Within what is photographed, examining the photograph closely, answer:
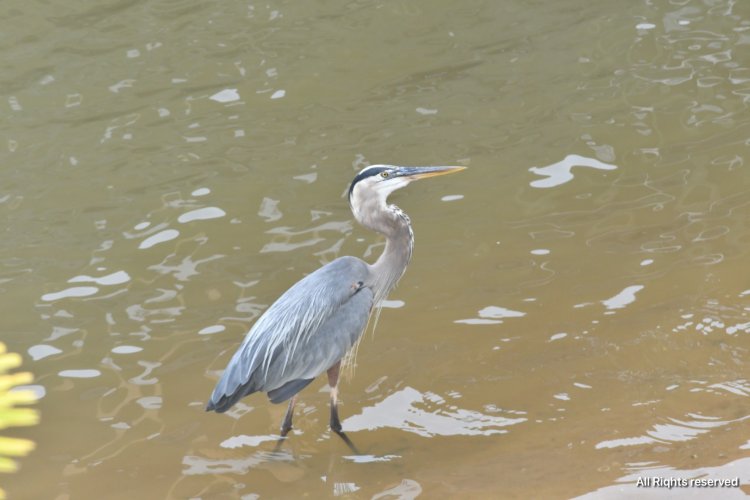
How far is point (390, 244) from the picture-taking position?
5.84 meters

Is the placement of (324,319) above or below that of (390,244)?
below

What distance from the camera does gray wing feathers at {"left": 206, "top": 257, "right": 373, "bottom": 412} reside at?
5.21m

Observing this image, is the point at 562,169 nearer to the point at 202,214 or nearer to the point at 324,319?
the point at 202,214

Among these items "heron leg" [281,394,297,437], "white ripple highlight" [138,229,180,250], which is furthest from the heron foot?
"white ripple highlight" [138,229,180,250]

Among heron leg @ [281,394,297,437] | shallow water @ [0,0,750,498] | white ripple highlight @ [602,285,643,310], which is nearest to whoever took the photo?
shallow water @ [0,0,750,498]

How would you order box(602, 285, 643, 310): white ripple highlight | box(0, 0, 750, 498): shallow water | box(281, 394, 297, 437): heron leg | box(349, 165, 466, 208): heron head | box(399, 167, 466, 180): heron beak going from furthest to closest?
box(602, 285, 643, 310): white ripple highlight → box(399, 167, 466, 180): heron beak → box(349, 165, 466, 208): heron head → box(281, 394, 297, 437): heron leg → box(0, 0, 750, 498): shallow water

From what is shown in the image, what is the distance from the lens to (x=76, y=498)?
5250 mm

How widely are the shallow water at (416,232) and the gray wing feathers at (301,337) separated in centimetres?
47

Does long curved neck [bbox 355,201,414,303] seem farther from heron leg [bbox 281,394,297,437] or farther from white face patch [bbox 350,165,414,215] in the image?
heron leg [bbox 281,394,297,437]

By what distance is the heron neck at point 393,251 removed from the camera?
19.1 feet

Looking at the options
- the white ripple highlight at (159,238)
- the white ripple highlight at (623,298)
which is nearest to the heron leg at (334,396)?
the white ripple highlight at (623,298)

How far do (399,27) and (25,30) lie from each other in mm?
4044

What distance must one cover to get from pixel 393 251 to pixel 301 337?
0.80 metres

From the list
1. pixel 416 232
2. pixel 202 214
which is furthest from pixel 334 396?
pixel 202 214
